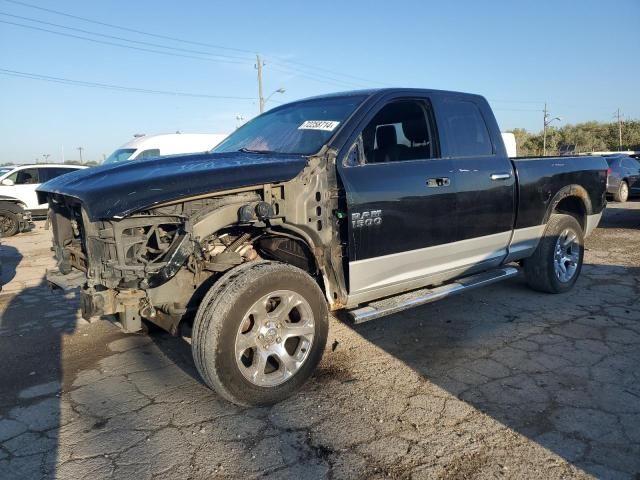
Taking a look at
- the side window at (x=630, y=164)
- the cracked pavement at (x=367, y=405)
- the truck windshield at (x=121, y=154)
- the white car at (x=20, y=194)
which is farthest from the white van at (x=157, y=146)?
the side window at (x=630, y=164)

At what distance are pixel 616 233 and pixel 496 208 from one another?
6735mm

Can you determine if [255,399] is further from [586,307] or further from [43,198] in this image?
[586,307]

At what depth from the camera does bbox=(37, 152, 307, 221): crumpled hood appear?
2752 millimetres

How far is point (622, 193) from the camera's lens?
A: 15.4 metres

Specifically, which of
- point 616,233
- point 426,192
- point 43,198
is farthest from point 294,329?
point 616,233

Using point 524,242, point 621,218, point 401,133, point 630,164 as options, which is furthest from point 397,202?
point 630,164

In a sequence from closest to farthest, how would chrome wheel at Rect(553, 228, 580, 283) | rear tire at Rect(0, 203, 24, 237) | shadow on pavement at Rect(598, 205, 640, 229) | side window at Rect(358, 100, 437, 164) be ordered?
side window at Rect(358, 100, 437, 164)
chrome wheel at Rect(553, 228, 580, 283)
shadow on pavement at Rect(598, 205, 640, 229)
rear tire at Rect(0, 203, 24, 237)

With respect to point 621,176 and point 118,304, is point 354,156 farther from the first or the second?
point 621,176

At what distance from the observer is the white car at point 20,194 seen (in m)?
12.6

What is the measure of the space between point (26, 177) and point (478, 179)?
46.0 ft

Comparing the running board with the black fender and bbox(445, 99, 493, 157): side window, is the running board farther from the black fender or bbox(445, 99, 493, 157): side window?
bbox(445, 99, 493, 157): side window

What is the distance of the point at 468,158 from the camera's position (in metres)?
4.44

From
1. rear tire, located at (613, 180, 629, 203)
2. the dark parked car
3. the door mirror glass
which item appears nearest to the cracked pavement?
the door mirror glass

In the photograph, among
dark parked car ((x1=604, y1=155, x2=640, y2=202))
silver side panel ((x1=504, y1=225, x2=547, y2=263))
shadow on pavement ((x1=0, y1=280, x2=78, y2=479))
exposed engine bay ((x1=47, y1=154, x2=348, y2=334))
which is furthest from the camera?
dark parked car ((x1=604, y1=155, x2=640, y2=202))
